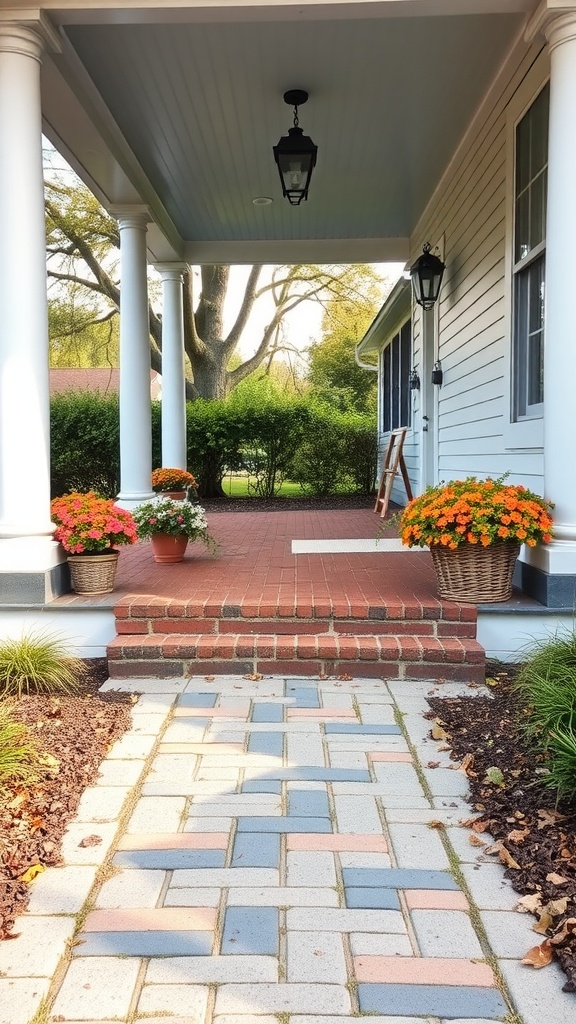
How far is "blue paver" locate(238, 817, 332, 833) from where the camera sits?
2170 mm

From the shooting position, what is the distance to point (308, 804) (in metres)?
2.33

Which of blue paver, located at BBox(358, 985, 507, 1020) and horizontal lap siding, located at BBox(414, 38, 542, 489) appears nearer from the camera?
blue paver, located at BBox(358, 985, 507, 1020)

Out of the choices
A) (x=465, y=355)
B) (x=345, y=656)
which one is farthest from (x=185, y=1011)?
(x=465, y=355)

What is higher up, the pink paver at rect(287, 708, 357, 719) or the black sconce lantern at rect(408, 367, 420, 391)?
the black sconce lantern at rect(408, 367, 420, 391)

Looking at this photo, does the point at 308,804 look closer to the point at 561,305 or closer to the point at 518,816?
the point at 518,816

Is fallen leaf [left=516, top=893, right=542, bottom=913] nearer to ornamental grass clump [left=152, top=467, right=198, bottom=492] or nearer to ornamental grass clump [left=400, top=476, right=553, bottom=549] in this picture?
ornamental grass clump [left=400, top=476, right=553, bottom=549]

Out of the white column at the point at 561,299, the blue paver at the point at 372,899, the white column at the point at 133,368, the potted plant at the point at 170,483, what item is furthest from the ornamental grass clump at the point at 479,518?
the potted plant at the point at 170,483

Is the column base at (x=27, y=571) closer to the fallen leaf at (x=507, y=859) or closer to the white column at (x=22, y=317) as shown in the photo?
the white column at (x=22, y=317)

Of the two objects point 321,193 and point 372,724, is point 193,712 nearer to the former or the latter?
point 372,724

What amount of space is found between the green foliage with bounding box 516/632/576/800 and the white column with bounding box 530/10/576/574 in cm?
73

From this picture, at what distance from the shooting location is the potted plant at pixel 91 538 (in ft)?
13.2

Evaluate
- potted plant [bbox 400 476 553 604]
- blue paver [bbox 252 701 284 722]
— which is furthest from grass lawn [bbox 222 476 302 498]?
blue paver [bbox 252 701 284 722]

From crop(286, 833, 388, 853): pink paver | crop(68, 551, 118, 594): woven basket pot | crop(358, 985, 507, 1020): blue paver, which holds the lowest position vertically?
crop(358, 985, 507, 1020): blue paver

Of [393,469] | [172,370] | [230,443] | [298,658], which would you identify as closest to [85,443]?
[230,443]
